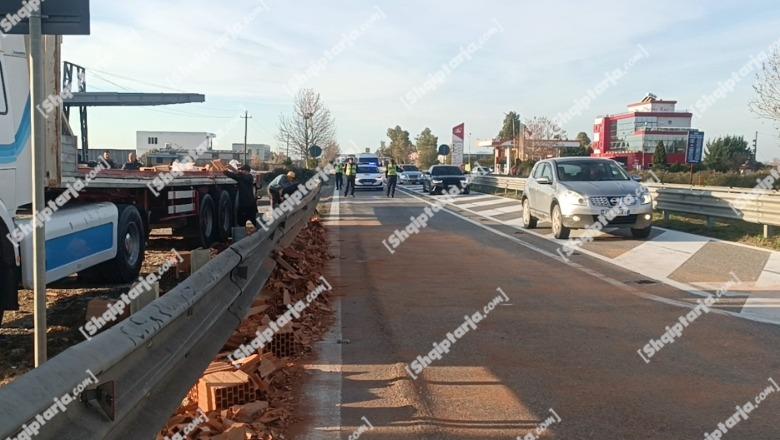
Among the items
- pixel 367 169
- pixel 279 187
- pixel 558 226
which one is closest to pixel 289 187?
pixel 279 187

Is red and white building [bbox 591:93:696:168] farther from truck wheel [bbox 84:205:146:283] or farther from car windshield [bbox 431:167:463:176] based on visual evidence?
truck wheel [bbox 84:205:146:283]

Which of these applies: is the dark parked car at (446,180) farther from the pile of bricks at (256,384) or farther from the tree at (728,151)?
the tree at (728,151)

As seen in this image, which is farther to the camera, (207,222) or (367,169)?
(367,169)

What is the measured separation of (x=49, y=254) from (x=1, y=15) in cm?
345

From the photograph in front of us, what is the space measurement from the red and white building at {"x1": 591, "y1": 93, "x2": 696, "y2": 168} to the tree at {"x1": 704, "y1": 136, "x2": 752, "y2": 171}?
343 cm

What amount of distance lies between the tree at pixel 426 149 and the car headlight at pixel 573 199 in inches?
3560

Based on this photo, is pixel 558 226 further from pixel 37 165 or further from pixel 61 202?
pixel 37 165

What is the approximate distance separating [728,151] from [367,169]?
63.0 meters

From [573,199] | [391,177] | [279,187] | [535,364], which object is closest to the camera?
[535,364]

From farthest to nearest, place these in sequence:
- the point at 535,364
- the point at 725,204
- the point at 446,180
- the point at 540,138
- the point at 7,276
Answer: the point at 540,138
the point at 446,180
the point at 725,204
the point at 7,276
the point at 535,364

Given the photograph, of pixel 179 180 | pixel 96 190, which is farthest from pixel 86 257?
pixel 179 180

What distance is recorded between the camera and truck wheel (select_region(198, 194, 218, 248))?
42.6ft

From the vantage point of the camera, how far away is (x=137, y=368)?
2.69m

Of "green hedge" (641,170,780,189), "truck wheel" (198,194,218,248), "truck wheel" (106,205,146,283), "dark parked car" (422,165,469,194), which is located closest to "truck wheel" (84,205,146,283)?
"truck wheel" (106,205,146,283)
